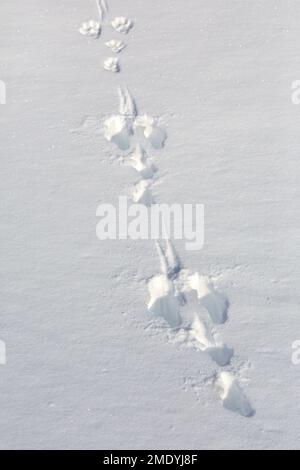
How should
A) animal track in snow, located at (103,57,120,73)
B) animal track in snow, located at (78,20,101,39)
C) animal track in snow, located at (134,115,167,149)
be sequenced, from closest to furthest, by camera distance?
animal track in snow, located at (134,115,167,149), animal track in snow, located at (103,57,120,73), animal track in snow, located at (78,20,101,39)

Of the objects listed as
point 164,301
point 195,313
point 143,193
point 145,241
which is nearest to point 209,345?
point 195,313

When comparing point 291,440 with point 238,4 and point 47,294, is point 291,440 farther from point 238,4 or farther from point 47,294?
point 238,4

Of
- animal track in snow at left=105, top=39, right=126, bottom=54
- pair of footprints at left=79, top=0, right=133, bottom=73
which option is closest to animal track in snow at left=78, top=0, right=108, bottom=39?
pair of footprints at left=79, top=0, right=133, bottom=73

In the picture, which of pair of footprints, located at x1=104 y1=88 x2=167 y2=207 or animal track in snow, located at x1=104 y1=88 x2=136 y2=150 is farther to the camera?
animal track in snow, located at x1=104 y1=88 x2=136 y2=150

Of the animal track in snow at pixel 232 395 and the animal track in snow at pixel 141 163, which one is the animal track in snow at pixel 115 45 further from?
the animal track in snow at pixel 232 395

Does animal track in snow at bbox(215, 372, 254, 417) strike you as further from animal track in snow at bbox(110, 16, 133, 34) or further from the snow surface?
animal track in snow at bbox(110, 16, 133, 34)
